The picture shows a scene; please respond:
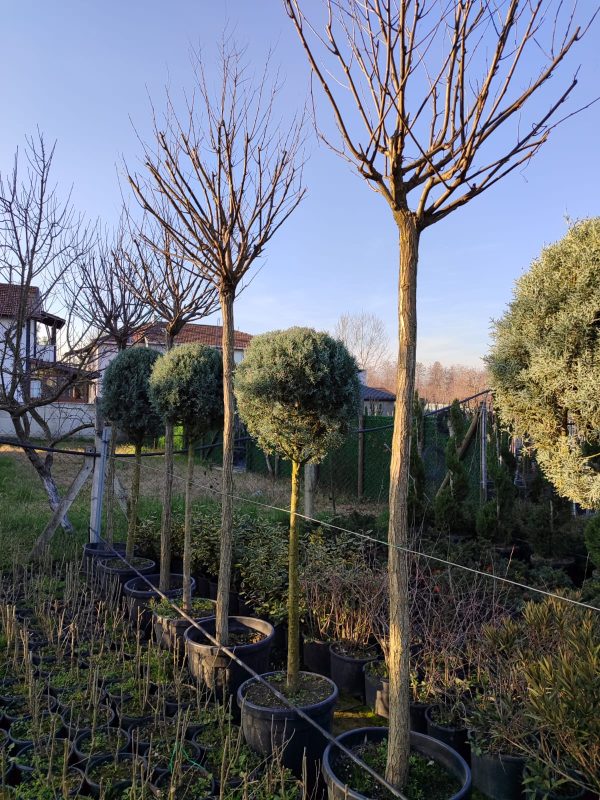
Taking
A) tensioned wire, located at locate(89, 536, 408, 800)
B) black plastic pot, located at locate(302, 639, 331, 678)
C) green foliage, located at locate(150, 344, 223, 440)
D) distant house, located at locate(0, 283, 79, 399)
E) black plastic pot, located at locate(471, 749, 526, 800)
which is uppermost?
distant house, located at locate(0, 283, 79, 399)

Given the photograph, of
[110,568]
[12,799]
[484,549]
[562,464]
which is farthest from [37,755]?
[484,549]

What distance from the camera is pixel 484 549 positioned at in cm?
484

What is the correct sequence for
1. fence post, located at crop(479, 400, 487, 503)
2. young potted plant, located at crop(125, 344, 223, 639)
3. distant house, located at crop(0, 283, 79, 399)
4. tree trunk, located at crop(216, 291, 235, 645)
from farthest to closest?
distant house, located at crop(0, 283, 79, 399)
fence post, located at crop(479, 400, 487, 503)
young potted plant, located at crop(125, 344, 223, 639)
tree trunk, located at crop(216, 291, 235, 645)

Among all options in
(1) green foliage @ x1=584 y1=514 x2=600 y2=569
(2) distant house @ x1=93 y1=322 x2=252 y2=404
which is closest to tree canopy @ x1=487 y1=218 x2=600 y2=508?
(1) green foliage @ x1=584 y1=514 x2=600 y2=569

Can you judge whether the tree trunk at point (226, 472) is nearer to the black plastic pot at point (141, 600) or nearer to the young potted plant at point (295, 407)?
the young potted plant at point (295, 407)

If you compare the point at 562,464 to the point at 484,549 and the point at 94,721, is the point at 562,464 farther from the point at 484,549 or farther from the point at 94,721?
the point at 94,721

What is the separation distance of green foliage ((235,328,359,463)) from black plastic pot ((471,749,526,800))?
5.09 feet

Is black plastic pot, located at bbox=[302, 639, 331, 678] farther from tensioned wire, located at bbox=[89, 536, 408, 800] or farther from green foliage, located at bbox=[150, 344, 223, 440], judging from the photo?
green foliage, located at bbox=[150, 344, 223, 440]

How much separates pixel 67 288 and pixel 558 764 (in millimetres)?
7489

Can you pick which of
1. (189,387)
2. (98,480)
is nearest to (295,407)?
(189,387)

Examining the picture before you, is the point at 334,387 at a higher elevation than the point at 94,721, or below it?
higher

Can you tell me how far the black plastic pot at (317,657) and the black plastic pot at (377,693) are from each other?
417 mm

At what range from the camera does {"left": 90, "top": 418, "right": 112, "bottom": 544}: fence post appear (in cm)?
596

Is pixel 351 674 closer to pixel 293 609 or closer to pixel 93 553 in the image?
pixel 293 609
